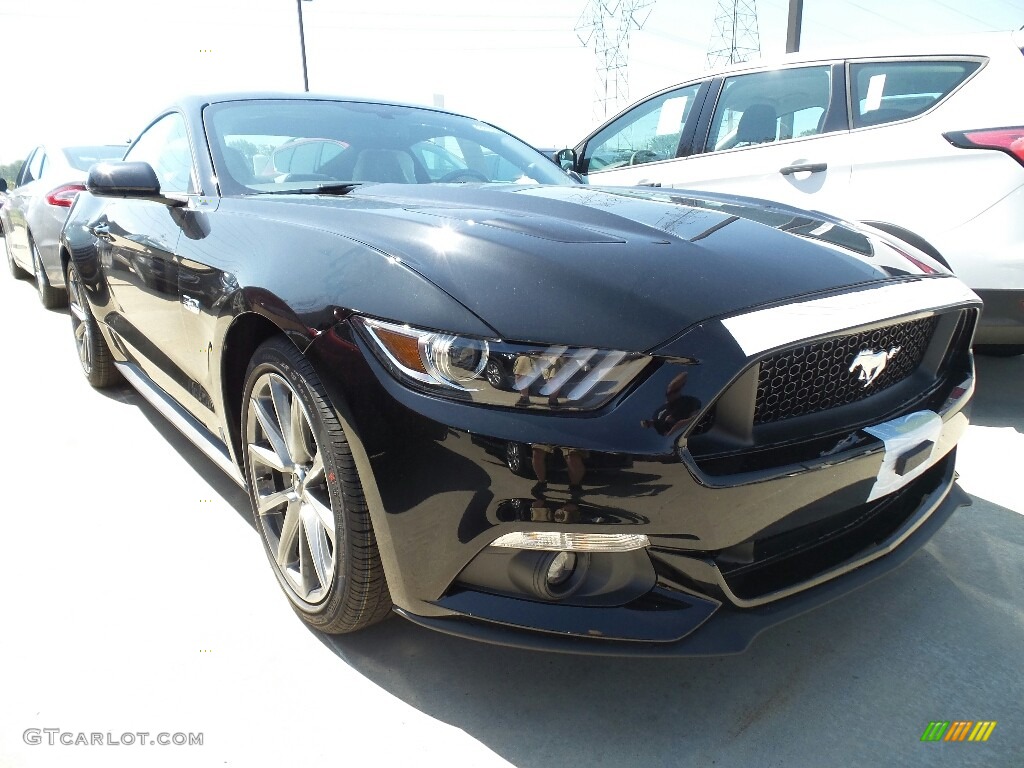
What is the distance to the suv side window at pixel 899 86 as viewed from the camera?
10.9 ft


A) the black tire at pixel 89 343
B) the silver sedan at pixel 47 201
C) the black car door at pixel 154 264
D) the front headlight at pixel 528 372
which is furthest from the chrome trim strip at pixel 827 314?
the silver sedan at pixel 47 201

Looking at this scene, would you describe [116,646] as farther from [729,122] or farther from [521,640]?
[729,122]

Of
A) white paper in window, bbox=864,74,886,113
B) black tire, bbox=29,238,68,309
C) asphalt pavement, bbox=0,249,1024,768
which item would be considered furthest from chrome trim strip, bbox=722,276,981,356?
black tire, bbox=29,238,68,309

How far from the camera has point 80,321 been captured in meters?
3.94

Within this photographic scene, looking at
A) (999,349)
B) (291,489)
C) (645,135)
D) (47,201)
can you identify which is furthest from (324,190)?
(47,201)

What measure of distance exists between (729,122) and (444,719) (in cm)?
376

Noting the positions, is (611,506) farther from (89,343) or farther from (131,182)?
(89,343)

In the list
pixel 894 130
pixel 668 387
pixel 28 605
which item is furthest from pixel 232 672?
pixel 894 130

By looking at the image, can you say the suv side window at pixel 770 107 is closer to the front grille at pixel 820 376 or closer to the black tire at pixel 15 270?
the front grille at pixel 820 376

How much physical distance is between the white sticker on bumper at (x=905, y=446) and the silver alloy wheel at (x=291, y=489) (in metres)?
1.21

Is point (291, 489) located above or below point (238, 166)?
below

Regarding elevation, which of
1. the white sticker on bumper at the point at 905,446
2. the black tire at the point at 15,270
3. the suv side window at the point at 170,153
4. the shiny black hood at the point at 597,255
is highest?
the suv side window at the point at 170,153

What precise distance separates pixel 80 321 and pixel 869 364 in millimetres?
3909

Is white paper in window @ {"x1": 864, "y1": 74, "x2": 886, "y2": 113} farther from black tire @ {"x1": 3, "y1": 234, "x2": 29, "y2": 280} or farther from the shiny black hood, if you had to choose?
black tire @ {"x1": 3, "y1": 234, "x2": 29, "y2": 280}
